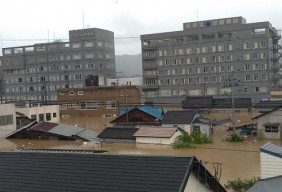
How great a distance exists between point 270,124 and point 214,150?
576 cm

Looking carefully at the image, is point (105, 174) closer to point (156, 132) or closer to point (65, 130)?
point (156, 132)

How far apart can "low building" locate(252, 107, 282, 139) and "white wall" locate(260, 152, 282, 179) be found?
14953mm

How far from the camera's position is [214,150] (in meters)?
19.1

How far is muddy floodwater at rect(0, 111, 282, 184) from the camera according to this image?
584 inches

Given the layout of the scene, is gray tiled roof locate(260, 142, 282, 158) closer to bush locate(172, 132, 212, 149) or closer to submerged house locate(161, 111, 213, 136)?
bush locate(172, 132, 212, 149)

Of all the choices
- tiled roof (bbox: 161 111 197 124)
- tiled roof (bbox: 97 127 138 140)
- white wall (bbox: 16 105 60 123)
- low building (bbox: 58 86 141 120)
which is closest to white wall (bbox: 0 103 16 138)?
white wall (bbox: 16 105 60 123)

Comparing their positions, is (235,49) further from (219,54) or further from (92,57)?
(92,57)

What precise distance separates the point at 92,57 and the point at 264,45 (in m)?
24.2

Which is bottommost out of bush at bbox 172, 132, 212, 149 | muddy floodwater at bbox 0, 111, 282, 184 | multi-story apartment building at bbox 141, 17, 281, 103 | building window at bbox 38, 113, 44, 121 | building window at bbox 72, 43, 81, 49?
muddy floodwater at bbox 0, 111, 282, 184

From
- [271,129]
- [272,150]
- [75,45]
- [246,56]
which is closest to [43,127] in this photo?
[271,129]

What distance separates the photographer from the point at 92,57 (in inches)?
2050

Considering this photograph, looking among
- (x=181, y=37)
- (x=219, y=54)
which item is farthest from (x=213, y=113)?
(x=181, y=37)

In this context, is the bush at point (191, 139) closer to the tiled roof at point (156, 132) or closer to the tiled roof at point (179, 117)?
the tiled roof at point (156, 132)

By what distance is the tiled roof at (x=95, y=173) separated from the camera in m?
6.32
